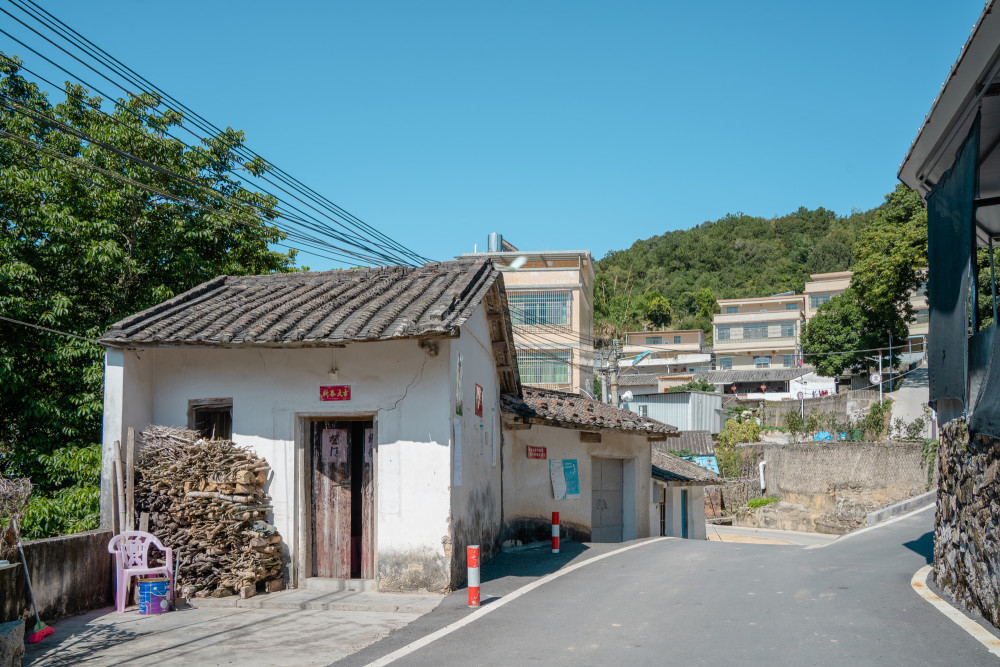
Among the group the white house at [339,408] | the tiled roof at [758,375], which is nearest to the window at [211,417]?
the white house at [339,408]

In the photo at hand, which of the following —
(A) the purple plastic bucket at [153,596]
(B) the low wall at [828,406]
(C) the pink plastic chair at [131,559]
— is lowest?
(A) the purple plastic bucket at [153,596]

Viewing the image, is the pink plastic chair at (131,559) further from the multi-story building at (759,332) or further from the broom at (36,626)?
the multi-story building at (759,332)

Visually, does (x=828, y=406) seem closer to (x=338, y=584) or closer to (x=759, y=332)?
(x=759, y=332)

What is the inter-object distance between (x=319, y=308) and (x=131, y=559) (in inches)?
169

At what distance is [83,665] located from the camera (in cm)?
723

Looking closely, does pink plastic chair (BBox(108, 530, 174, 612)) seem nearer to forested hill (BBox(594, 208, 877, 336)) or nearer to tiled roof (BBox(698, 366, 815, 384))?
tiled roof (BBox(698, 366, 815, 384))

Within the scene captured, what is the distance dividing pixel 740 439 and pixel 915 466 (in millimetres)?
12113

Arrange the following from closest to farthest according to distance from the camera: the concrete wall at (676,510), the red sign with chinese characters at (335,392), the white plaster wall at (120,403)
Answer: the white plaster wall at (120,403), the red sign with chinese characters at (335,392), the concrete wall at (676,510)

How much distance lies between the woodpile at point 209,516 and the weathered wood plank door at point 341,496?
0.71 m

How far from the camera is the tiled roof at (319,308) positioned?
10641mm

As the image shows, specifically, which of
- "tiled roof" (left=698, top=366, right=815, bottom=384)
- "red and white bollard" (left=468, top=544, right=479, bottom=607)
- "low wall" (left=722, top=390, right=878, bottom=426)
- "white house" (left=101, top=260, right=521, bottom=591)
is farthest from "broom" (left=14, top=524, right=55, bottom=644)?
"tiled roof" (left=698, top=366, right=815, bottom=384)

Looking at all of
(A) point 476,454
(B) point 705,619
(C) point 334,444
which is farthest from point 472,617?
(A) point 476,454

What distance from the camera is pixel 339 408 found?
37.0ft

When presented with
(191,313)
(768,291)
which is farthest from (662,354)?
(191,313)
